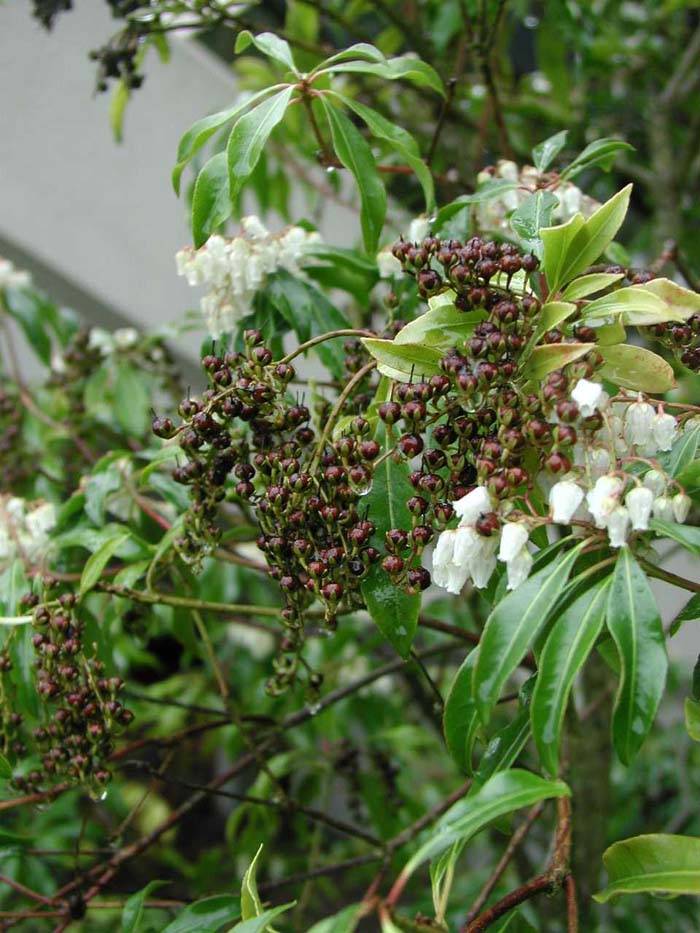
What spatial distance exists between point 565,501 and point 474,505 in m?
0.08

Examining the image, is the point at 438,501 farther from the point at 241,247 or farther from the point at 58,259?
the point at 58,259

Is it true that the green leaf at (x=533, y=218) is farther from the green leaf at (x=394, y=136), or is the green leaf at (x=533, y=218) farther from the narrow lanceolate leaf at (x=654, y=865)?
the narrow lanceolate leaf at (x=654, y=865)

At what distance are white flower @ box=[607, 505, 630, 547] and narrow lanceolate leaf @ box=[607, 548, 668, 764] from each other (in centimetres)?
4

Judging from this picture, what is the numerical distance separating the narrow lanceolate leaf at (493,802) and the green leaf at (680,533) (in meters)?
0.21

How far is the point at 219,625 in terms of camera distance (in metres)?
2.17

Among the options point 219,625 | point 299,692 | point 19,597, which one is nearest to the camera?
point 19,597

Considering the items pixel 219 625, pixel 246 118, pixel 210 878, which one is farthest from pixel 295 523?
pixel 210 878

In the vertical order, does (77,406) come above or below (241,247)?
below

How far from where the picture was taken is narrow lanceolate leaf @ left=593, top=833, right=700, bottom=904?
79 centimetres

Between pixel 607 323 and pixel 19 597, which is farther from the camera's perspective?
pixel 19 597

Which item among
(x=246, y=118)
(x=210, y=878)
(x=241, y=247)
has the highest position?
(x=246, y=118)

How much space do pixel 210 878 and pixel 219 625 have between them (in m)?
0.67

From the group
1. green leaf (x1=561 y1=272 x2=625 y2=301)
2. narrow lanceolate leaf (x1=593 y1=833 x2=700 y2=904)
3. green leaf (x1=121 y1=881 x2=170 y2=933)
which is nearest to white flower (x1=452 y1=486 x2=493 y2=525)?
green leaf (x1=561 y1=272 x2=625 y2=301)

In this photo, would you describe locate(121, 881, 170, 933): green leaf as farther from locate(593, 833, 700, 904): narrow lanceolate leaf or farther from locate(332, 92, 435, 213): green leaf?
locate(332, 92, 435, 213): green leaf
